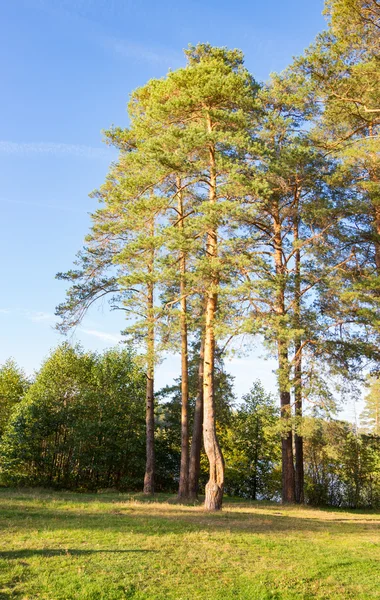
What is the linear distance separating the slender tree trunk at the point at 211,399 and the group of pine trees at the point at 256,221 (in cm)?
4

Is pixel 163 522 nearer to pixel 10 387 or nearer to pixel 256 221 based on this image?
pixel 256 221

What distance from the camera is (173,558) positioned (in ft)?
26.1

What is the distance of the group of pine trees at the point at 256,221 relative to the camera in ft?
46.5

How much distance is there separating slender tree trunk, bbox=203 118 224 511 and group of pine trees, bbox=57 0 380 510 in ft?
0.14

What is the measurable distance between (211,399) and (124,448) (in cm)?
1370

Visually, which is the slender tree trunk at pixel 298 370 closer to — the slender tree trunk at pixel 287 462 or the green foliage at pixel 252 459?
the slender tree trunk at pixel 287 462

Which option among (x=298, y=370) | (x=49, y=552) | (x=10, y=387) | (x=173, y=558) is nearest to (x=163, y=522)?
(x=173, y=558)

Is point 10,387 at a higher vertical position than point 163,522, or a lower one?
higher

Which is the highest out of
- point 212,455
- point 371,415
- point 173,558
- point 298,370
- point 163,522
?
point 371,415

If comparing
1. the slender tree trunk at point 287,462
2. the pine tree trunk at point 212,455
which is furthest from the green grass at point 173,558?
the slender tree trunk at point 287,462

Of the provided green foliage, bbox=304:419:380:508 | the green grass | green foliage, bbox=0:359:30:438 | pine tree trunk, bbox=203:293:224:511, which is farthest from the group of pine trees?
green foliage, bbox=0:359:30:438

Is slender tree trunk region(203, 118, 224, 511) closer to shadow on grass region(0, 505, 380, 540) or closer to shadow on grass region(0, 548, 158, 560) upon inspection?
shadow on grass region(0, 505, 380, 540)

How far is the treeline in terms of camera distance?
25.7 m

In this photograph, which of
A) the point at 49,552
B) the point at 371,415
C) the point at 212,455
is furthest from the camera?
the point at 371,415
